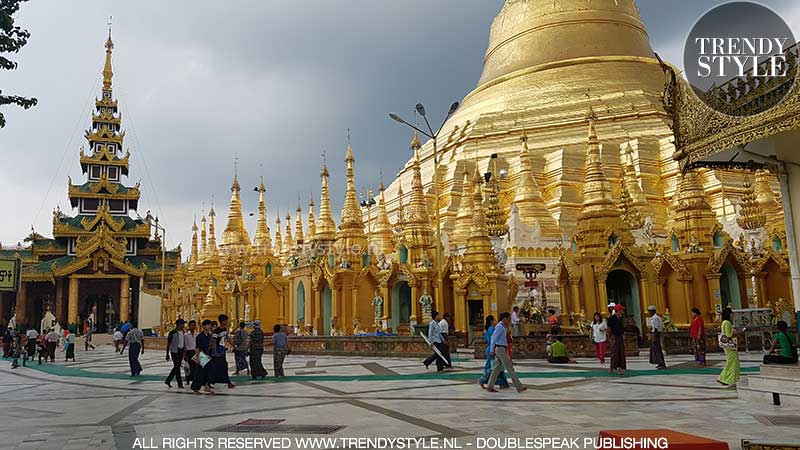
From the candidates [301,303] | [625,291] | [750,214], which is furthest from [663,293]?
[301,303]

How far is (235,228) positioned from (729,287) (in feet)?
101

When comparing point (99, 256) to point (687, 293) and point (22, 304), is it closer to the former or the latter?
point (22, 304)

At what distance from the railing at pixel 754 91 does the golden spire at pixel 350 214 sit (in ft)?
61.2

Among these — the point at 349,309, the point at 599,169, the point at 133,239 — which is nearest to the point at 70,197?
the point at 133,239

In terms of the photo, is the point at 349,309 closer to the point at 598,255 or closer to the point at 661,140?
the point at 598,255

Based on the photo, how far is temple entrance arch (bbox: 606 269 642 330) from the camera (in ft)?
73.8

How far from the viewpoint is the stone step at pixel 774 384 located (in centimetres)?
843

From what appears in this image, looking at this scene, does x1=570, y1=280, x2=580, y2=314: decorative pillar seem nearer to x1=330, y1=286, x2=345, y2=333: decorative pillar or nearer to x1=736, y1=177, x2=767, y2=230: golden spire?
x1=330, y1=286, x2=345, y2=333: decorative pillar

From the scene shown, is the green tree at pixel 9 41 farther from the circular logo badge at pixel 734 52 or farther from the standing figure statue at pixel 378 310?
the standing figure statue at pixel 378 310

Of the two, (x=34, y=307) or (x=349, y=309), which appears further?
(x=34, y=307)

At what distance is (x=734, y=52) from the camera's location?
35.5 ft

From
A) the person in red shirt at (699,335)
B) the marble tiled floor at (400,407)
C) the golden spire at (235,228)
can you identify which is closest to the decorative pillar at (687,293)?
the marble tiled floor at (400,407)

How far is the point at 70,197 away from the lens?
54.1 m

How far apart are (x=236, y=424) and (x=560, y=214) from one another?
27881 millimetres
